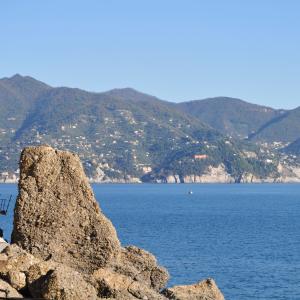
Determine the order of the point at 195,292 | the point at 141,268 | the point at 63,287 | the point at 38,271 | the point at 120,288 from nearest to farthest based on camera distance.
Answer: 1. the point at 63,287
2. the point at 38,271
3. the point at 120,288
4. the point at 195,292
5. the point at 141,268

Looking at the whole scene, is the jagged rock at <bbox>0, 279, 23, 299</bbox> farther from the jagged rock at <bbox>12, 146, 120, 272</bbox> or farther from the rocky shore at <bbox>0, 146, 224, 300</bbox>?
the jagged rock at <bbox>12, 146, 120, 272</bbox>

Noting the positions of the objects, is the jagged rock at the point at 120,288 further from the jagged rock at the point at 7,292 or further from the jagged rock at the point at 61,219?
the jagged rock at the point at 7,292

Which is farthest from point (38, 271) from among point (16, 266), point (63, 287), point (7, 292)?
point (63, 287)

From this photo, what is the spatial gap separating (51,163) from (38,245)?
2.15 m

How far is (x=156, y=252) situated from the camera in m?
69.5

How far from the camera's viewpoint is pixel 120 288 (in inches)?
820

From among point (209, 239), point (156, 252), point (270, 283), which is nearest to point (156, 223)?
point (209, 239)

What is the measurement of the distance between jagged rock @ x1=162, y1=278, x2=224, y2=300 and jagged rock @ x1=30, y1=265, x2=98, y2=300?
3648 mm

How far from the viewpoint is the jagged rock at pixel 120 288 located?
67.6 feet

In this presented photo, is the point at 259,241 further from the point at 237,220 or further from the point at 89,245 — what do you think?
the point at 89,245

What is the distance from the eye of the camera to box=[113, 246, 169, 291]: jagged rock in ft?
75.8

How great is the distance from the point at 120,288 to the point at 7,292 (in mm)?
2674

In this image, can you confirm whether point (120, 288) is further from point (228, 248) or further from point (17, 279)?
point (228, 248)

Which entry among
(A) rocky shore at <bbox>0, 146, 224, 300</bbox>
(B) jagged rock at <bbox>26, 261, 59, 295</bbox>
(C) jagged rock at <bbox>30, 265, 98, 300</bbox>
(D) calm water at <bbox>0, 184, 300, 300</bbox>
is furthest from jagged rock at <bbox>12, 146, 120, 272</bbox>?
(D) calm water at <bbox>0, 184, 300, 300</bbox>
